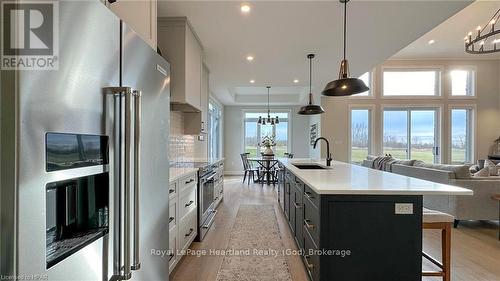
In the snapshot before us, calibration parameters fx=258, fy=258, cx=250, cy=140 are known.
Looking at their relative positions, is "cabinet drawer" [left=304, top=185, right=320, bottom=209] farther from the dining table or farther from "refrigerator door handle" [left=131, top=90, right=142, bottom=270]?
the dining table

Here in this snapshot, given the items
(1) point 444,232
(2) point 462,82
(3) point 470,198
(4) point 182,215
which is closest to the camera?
(1) point 444,232

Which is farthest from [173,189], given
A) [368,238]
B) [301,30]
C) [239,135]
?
[239,135]

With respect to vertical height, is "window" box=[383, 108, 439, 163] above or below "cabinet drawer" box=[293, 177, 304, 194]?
above

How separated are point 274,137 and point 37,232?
9.61 metres

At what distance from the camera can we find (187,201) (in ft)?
8.89

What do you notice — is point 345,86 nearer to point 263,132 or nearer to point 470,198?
point 470,198

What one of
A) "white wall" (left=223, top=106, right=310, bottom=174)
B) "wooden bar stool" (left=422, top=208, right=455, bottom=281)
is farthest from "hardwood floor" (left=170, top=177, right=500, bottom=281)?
"white wall" (left=223, top=106, right=310, bottom=174)

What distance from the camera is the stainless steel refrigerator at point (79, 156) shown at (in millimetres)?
629

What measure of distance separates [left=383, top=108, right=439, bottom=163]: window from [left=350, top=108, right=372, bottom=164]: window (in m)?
0.55

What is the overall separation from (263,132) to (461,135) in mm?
6630

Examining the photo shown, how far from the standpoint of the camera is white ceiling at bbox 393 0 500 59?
4930mm

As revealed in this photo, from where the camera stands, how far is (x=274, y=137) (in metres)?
10.2

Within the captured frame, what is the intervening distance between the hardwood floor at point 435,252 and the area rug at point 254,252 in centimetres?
8

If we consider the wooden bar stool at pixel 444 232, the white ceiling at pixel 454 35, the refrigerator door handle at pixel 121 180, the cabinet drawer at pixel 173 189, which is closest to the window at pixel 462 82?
the white ceiling at pixel 454 35
